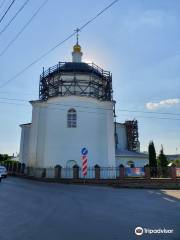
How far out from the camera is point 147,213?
7.95m

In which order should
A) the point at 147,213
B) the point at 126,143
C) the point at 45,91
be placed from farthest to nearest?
the point at 126,143
the point at 45,91
the point at 147,213

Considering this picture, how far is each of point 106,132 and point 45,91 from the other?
32.8ft

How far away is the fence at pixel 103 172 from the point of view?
64.2 feet

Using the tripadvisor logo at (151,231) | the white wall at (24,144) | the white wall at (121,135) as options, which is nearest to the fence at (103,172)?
the white wall at (24,144)

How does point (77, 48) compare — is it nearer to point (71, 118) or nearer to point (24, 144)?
point (71, 118)

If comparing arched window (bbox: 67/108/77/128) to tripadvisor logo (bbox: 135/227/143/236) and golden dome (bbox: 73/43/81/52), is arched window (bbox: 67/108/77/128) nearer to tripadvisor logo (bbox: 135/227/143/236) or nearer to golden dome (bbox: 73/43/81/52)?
golden dome (bbox: 73/43/81/52)

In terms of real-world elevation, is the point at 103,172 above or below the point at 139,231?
above

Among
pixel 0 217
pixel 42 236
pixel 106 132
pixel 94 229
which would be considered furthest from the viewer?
pixel 106 132

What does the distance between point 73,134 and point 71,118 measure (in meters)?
1.87

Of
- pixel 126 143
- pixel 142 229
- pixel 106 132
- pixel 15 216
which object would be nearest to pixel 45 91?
pixel 106 132

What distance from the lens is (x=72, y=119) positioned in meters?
25.7

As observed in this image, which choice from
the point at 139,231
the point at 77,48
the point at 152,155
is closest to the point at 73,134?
the point at 152,155

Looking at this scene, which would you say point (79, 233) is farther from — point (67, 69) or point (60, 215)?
point (67, 69)

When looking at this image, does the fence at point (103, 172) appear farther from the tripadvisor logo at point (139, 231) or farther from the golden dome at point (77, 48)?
the golden dome at point (77, 48)
